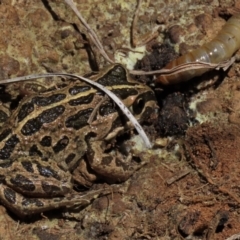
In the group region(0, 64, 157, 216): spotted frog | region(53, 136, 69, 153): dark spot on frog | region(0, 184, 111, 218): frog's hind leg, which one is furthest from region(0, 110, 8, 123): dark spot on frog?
region(0, 184, 111, 218): frog's hind leg

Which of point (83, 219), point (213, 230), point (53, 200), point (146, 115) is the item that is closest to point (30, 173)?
point (53, 200)

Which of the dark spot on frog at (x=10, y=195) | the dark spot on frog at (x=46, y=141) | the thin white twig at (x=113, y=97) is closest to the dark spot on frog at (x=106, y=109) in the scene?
the thin white twig at (x=113, y=97)

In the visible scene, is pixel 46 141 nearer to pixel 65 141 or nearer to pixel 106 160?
pixel 65 141

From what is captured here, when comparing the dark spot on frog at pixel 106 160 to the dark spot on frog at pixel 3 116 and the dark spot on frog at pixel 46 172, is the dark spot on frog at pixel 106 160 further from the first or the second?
the dark spot on frog at pixel 3 116

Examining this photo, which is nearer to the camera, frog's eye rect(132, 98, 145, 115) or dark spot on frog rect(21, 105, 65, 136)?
dark spot on frog rect(21, 105, 65, 136)

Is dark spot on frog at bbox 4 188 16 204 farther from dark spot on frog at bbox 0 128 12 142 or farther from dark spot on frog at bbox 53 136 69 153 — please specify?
dark spot on frog at bbox 53 136 69 153

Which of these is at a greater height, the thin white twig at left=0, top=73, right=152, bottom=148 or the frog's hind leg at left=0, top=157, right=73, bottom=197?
the thin white twig at left=0, top=73, right=152, bottom=148
